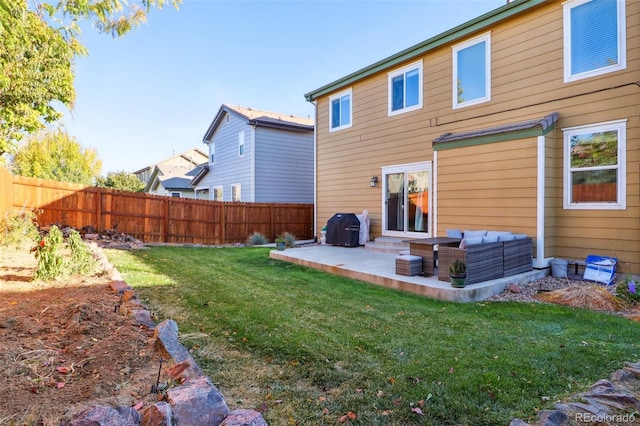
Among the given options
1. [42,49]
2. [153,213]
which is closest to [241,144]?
[153,213]

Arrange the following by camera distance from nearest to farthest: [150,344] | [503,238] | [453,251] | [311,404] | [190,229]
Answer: [311,404] < [150,344] < [453,251] < [503,238] < [190,229]

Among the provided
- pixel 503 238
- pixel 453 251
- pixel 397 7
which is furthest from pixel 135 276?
pixel 397 7

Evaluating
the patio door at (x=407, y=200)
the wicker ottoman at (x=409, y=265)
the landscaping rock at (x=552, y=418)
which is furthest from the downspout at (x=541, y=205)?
the landscaping rock at (x=552, y=418)

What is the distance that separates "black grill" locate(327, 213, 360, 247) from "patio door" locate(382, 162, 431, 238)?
32.0 inches

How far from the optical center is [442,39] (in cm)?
850

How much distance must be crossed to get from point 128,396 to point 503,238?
5940mm

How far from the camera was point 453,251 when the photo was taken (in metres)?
5.48

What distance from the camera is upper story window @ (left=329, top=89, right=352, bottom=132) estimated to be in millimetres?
11477

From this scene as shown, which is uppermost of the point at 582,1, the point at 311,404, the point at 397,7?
the point at 397,7

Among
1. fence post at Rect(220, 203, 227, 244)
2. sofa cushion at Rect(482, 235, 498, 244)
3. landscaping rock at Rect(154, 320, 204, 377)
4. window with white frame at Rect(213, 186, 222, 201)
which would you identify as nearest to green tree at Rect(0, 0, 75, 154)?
landscaping rock at Rect(154, 320, 204, 377)

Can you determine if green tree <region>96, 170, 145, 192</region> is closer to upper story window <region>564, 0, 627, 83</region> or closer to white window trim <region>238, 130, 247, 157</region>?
white window trim <region>238, 130, 247, 157</region>

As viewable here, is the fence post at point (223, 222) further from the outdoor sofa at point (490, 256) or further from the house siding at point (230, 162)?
the outdoor sofa at point (490, 256)

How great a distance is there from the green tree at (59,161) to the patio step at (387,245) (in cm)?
1878

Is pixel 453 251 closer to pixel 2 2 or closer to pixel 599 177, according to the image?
pixel 599 177
